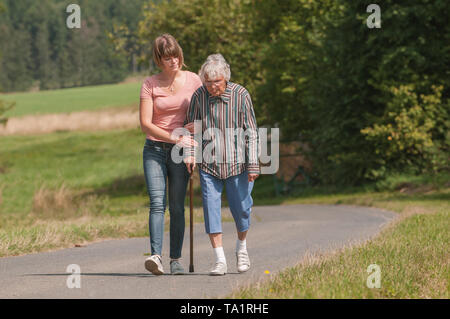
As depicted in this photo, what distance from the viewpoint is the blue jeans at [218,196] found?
717 centimetres

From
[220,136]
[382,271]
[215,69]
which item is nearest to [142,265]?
[220,136]

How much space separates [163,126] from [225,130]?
584 mm

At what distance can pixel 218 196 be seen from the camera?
7.24m

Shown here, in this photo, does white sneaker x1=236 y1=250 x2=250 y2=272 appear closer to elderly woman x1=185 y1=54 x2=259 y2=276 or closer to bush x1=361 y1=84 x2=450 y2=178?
elderly woman x1=185 y1=54 x2=259 y2=276

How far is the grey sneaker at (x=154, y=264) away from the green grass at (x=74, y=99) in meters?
64.7

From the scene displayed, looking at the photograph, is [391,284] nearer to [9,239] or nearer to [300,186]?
[9,239]

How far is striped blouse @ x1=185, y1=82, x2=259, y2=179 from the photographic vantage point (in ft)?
23.0

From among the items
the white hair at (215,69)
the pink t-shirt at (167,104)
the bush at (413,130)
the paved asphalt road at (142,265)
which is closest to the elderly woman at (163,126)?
the pink t-shirt at (167,104)

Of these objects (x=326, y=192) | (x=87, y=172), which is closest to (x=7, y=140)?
(x=87, y=172)

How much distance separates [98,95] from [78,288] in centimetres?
8070

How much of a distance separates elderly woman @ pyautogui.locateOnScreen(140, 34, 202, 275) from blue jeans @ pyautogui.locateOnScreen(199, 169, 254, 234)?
25 cm

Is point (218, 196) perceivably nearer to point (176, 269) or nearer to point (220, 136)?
point (220, 136)

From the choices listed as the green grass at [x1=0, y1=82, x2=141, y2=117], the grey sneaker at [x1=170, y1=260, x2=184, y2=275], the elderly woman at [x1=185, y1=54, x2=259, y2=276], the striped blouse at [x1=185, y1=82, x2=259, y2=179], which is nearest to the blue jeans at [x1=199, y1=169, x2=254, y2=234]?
the elderly woman at [x1=185, y1=54, x2=259, y2=276]

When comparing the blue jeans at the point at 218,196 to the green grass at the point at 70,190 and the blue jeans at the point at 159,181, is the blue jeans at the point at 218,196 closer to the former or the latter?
the blue jeans at the point at 159,181
